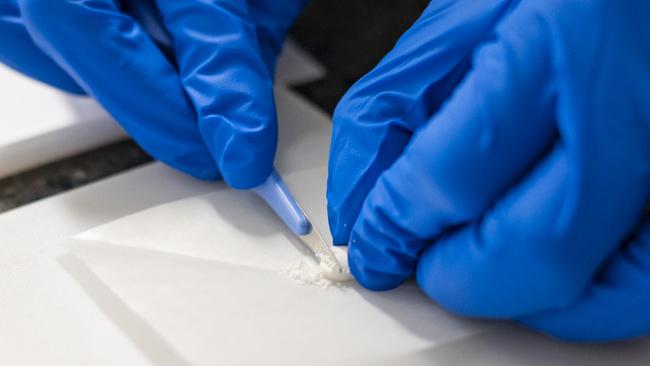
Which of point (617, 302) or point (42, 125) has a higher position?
point (617, 302)

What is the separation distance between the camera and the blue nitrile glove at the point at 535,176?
0.55 metres

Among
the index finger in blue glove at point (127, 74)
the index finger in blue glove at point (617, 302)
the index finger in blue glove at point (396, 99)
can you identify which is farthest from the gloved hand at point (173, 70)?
the index finger in blue glove at point (617, 302)

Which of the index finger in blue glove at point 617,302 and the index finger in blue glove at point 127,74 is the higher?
the index finger in blue glove at point 617,302

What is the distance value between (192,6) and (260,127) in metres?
0.18

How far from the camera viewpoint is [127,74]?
2.60ft

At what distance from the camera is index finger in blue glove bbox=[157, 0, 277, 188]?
0.76 m

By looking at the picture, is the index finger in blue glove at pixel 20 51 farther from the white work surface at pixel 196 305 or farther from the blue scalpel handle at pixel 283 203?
the blue scalpel handle at pixel 283 203

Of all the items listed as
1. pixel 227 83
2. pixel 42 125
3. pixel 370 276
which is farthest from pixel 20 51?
pixel 370 276

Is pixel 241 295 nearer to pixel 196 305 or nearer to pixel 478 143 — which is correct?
pixel 196 305

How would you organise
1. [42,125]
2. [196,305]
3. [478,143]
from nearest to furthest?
1. [478,143]
2. [196,305]
3. [42,125]

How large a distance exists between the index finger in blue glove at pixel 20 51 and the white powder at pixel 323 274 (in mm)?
382

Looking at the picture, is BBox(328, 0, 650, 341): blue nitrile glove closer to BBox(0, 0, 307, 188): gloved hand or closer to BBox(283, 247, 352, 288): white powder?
BBox(283, 247, 352, 288): white powder

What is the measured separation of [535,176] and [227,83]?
357 millimetres

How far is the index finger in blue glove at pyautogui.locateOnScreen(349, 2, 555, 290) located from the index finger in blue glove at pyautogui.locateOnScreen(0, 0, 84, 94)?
459 mm
